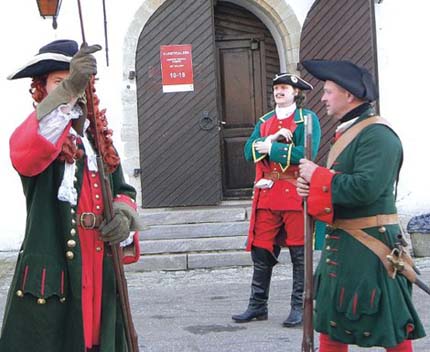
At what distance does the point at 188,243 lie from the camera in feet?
27.2

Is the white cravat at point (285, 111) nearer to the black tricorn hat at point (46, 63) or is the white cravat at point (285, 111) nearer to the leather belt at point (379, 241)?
the leather belt at point (379, 241)

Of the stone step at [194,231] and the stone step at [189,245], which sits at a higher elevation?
the stone step at [194,231]

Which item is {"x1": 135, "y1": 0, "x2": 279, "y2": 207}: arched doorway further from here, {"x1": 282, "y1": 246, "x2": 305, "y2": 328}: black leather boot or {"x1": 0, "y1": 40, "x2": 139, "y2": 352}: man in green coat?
{"x1": 0, "y1": 40, "x2": 139, "y2": 352}: man in green coat

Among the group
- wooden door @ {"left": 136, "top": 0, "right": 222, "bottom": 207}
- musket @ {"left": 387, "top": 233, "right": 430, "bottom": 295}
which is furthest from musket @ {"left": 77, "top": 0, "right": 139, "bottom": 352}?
wooden door @ {"left": 136, "top": 0, "right": 222, "bottom": 207}

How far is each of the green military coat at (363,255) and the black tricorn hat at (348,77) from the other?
0.11 m

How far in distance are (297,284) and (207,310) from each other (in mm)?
1047

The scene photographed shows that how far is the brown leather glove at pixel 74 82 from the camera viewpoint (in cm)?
297

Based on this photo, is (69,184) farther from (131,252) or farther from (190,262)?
(190,262)

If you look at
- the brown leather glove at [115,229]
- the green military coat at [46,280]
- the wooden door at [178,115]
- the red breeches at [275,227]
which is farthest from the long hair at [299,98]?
the wooden door at [178,115]

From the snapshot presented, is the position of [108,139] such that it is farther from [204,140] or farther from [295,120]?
[204,140]

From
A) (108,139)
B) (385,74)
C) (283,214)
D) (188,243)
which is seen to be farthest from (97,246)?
(385,74)

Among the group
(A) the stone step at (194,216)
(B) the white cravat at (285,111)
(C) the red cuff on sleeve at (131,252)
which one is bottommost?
(A) the stone step at (194,216)

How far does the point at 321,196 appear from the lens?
3533 millimetres

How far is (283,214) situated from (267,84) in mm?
4598
